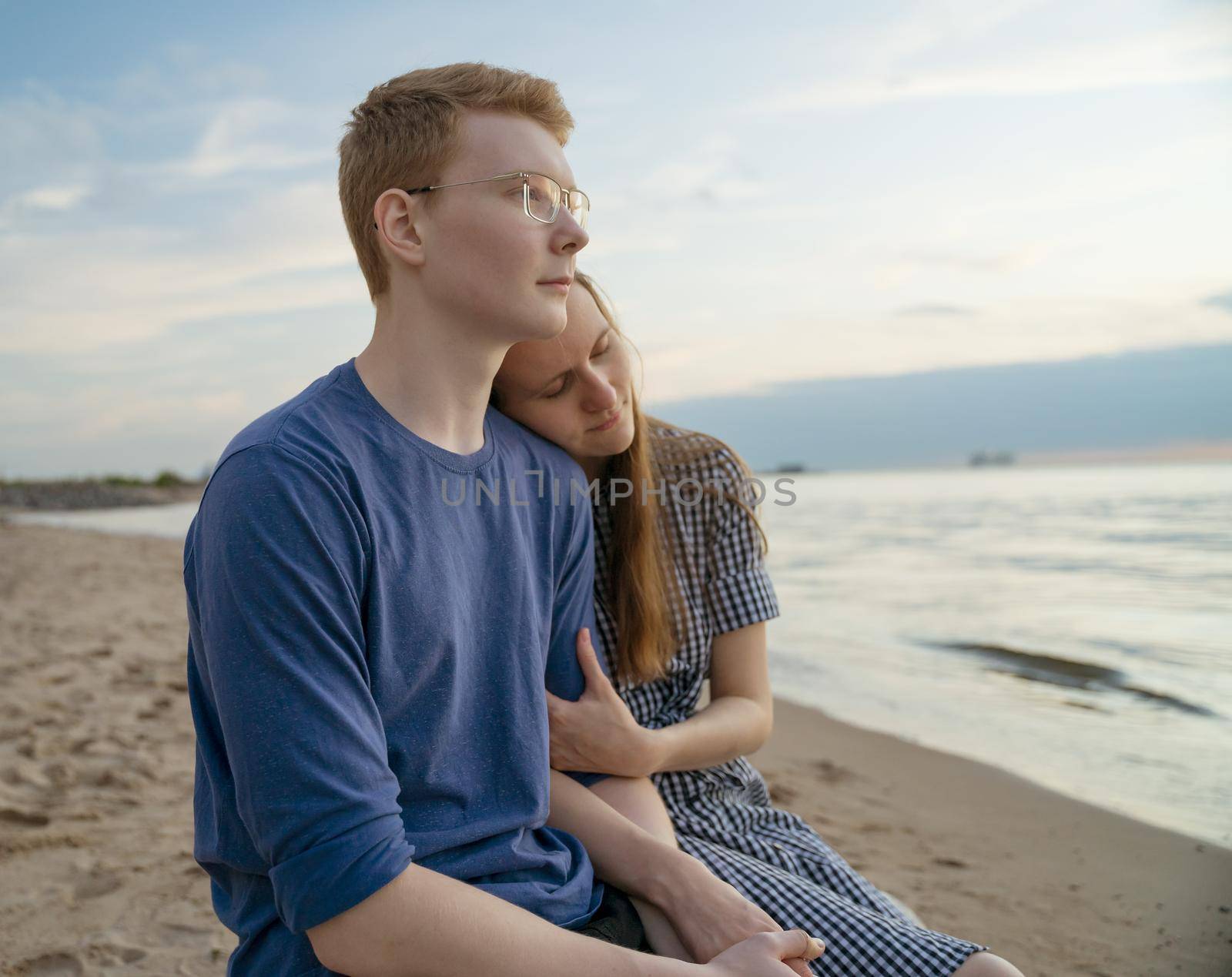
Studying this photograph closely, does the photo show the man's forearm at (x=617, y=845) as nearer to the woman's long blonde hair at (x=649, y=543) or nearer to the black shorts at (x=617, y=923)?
the black shorts at (x=617, y=923)

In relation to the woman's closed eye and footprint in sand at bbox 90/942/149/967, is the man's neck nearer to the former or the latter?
the woman's closed eye

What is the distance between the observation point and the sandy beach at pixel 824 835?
2914mm

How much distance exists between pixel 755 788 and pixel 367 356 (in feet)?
4.31

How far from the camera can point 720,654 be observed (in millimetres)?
2219

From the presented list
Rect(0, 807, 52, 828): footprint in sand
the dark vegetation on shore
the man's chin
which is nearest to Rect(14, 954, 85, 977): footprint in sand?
Rect(0, 807, 52, 828): footprint in sand

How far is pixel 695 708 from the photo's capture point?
2.32 m

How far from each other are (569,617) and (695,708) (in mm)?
558

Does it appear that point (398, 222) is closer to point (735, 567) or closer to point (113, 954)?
point (735, 567)

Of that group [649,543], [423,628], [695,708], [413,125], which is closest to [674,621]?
[649,543]

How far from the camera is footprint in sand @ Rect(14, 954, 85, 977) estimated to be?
255 centimetres

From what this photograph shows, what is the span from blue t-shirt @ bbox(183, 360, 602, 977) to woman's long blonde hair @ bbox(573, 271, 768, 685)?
289mm

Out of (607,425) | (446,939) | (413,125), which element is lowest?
(446,939)

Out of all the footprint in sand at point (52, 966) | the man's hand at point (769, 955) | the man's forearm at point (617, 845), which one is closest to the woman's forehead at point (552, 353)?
the man's forearm at point (617, 845)

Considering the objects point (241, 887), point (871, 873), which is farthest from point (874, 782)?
point (241, 887)
